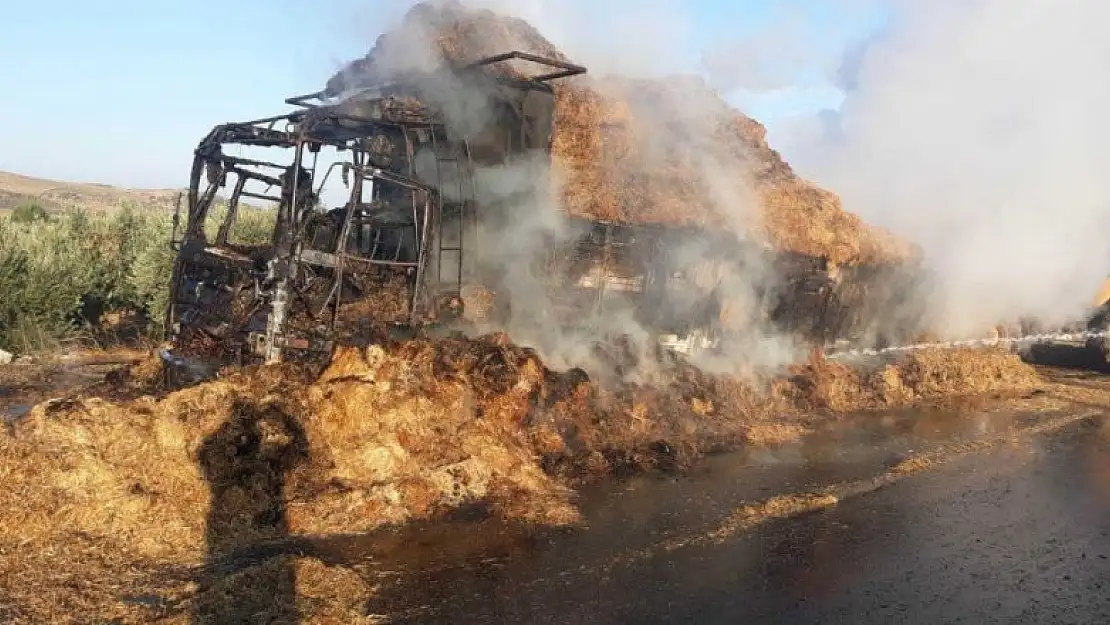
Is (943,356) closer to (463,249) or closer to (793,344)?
(793,344)

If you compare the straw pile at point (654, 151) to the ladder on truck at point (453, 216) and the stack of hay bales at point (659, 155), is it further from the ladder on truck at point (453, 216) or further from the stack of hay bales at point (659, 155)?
the ladder on truck at point (453, 216)

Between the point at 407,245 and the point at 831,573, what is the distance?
687cm

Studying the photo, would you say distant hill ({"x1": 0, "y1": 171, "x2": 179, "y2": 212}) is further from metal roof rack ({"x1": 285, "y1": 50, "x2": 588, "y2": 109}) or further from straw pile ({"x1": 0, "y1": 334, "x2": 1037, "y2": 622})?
straw pile ({"x1": 0, "y1": 334, "x2": 1037, "y2": 622})

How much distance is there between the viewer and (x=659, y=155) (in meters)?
14.1

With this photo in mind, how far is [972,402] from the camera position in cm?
1337

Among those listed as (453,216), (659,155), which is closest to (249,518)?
(453,216)

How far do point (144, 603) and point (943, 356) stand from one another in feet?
46.5

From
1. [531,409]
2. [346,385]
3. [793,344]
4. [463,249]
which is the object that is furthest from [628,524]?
[793,344]

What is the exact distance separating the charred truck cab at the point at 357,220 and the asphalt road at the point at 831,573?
3590 millimetres

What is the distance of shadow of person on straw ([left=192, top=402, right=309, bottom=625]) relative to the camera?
15.7ft

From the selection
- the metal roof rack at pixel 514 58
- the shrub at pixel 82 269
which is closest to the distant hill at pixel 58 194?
the shrub at pixel 82 269

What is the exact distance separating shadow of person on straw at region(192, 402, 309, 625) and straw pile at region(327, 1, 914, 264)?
5.78 metres

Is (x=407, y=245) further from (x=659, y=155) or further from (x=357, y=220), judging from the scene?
(x=659, y=155)

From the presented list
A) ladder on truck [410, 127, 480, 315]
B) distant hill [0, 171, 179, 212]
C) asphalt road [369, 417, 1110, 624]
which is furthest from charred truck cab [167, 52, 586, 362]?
distant hill [0, 171, 179, 212]
